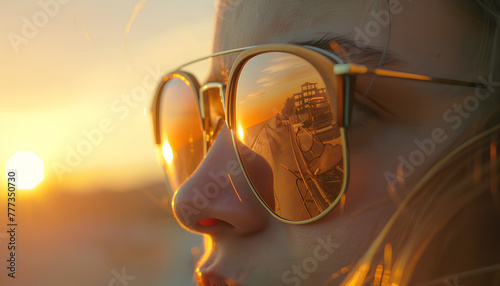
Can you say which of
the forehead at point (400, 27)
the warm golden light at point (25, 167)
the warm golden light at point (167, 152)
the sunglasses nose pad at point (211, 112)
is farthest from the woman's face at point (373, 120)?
→ the warm golden light at point (25, 167)

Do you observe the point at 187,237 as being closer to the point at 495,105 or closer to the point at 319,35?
the point at 319,35

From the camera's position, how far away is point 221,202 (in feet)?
2.46

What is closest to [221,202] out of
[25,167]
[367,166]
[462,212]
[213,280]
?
[213,280]

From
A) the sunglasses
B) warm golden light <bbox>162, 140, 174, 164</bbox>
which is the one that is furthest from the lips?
warm golden light <bbox>162, 140, 174, 164</bbox>

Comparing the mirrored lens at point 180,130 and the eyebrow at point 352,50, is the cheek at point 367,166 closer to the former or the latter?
the eyebrow at point 352,50

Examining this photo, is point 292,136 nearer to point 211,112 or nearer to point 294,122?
point 294,122

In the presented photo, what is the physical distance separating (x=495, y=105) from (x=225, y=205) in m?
0.50

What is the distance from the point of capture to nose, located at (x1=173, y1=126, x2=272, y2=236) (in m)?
0.73

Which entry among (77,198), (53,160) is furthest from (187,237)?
(53,160)

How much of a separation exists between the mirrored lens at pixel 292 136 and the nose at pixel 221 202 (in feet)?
0.15

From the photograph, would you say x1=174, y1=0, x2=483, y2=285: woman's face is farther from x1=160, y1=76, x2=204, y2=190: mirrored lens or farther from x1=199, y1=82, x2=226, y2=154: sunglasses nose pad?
x1=160, y1=76, x2=204, y2=190: mirrored lens

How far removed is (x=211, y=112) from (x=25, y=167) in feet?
2.73

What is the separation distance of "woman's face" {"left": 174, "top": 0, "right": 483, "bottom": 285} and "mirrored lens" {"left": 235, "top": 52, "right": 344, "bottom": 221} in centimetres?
4

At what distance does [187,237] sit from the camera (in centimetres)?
177
